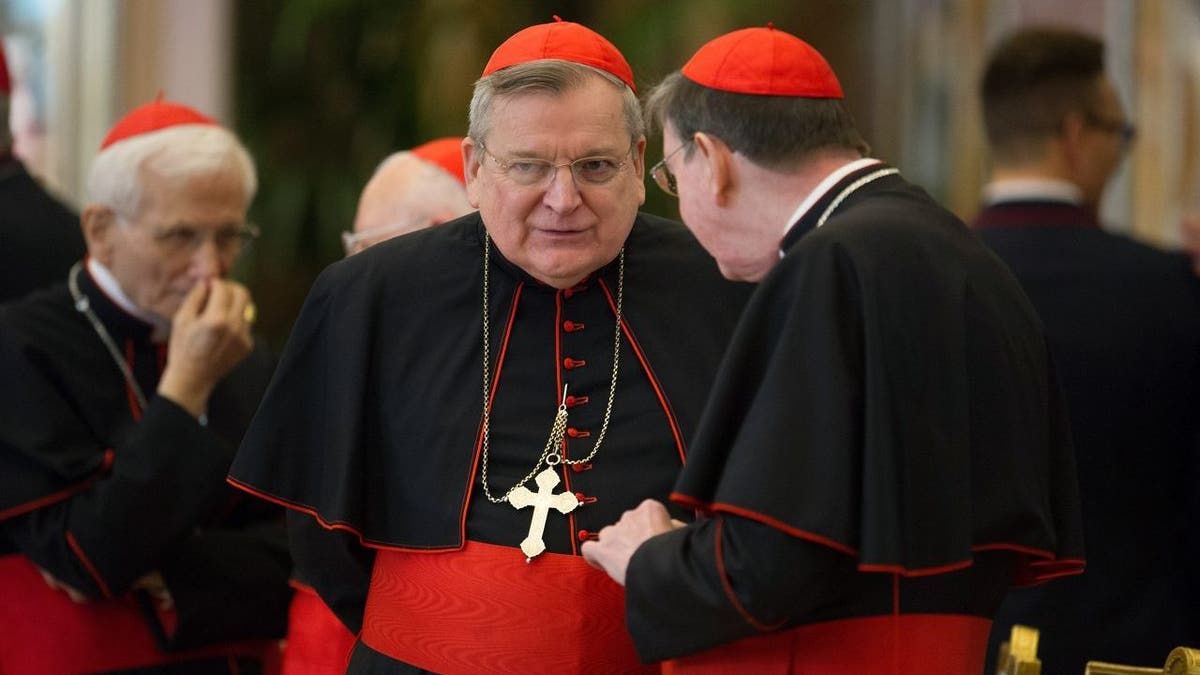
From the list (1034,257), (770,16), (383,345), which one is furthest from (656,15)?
(383,345)

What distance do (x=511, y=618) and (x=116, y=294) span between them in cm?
150

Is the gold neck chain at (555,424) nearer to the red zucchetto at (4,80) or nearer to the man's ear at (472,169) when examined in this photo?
the man's ear at (472,169)

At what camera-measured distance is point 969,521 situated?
96.9 inches

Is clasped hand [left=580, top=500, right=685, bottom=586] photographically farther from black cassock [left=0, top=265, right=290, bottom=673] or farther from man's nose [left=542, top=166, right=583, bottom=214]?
black cassock [left=0, top=265, right=290, bottom=673]

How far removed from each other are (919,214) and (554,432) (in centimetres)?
79

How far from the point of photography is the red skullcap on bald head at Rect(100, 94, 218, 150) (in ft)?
13.2

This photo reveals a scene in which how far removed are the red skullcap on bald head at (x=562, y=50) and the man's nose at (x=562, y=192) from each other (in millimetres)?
214

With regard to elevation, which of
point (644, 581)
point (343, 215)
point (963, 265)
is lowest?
point (343, 215)

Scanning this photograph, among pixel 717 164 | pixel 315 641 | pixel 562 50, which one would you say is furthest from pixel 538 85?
pixel 315 641

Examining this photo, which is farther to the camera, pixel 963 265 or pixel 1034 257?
pixel 1034 257

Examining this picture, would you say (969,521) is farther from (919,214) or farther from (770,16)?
(770,16)

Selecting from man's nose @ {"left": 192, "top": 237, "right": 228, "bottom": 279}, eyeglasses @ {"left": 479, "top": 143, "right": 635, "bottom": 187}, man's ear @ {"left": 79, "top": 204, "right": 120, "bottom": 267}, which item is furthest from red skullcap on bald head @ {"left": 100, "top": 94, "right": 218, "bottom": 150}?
eyeglasses @ {"left": 479, "top": 143, "right": 635, "bottom": 187}

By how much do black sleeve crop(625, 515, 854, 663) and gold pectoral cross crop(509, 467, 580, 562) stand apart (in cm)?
37

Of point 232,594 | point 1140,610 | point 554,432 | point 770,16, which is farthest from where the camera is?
point 770,16
